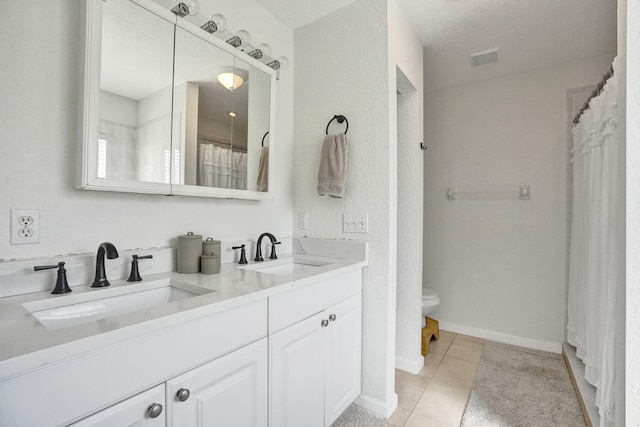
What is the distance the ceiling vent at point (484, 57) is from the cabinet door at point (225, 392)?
2587 mm

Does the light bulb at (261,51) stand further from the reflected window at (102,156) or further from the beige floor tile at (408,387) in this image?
the beige floor tile at (408,387)

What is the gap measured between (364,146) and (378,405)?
1.49 metres

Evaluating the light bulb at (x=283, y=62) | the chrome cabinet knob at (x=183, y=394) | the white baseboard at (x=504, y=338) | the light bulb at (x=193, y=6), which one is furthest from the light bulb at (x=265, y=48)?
the white baseboard at (x=504, y=338)

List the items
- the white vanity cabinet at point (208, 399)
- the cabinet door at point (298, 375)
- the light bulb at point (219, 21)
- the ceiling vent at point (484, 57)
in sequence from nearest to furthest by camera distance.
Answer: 1. the white vanity cabinet at point (208, 399)
2. the cabinet door at point (298, 375)
3. the light bulb at point (219, 21)
4. the ceiling vent at point (484, 57)

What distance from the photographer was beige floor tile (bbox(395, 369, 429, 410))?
1823 mm

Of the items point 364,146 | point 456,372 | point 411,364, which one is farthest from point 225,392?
point 456,372

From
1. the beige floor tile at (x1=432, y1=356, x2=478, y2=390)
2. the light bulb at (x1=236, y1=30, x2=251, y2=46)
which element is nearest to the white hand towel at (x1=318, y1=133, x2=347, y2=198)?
the light bulb at (x1=236, y1=30, x2=251, y2=46)

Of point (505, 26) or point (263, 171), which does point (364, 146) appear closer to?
point (263, 171)

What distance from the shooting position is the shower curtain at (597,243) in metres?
1.43

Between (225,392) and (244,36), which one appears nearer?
(225,392)

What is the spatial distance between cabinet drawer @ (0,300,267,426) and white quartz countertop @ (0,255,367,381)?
1.1 inches

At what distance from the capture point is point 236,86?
5.35 ft

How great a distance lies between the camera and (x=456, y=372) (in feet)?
7.07

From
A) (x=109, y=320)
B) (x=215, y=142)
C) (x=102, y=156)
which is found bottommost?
(x=109, y=320)
